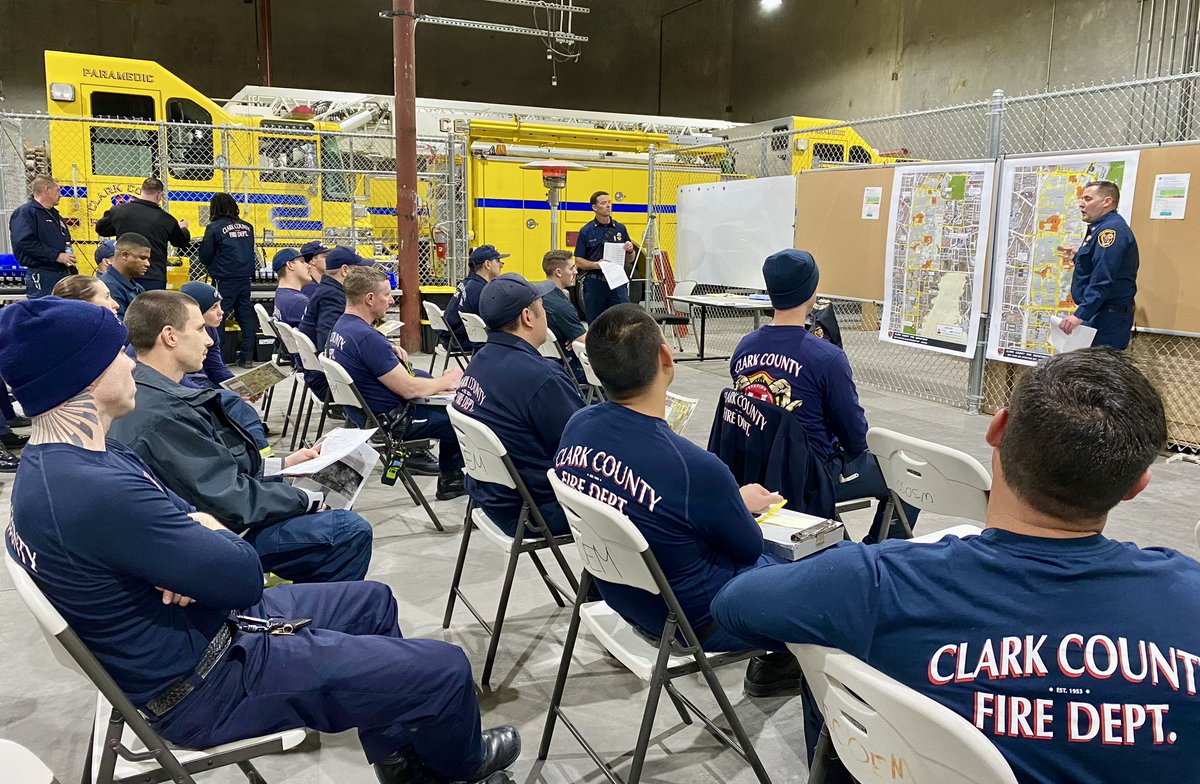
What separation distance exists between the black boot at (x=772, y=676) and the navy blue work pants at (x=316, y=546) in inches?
54.3

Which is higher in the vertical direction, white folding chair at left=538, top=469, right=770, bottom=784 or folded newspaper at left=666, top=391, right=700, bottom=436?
folded newspaper at left=666, top=391, right=700, bottom=436

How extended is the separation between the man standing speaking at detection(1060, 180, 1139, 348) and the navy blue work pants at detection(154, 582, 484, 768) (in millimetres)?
5017

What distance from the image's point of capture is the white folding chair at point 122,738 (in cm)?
149

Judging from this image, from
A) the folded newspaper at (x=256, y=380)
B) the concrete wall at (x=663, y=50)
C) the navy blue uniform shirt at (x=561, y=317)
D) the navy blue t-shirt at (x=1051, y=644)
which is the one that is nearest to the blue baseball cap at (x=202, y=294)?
the folded newspaper at (x=256, y=380)

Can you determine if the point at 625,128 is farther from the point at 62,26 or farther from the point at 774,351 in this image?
the point at 62,26

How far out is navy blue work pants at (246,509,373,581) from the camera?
269cm

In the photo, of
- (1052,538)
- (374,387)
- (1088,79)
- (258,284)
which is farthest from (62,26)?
(1052,538)

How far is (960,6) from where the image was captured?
1469 cm

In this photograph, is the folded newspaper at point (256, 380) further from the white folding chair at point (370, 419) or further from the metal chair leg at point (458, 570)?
the metal chair leg at point (458, 570)

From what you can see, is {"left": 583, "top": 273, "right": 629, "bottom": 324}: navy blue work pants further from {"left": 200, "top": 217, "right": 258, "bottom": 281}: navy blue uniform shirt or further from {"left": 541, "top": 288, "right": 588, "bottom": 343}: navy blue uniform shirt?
{"left": 200, "top": 217, "right": 258, "bottom": 281}: navy blue uniform shirt

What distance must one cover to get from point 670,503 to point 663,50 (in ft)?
69.6

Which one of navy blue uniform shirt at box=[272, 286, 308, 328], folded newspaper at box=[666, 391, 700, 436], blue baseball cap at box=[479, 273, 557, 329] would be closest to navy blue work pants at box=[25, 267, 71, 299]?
navy blue uniform shirt at box=[272, 286, 308, 328]

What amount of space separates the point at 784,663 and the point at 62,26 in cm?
1918

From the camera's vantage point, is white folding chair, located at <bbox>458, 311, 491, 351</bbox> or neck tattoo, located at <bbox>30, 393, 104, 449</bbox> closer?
neck tattoo, located at <bbox>30, 393, 104, 449</bbox>
